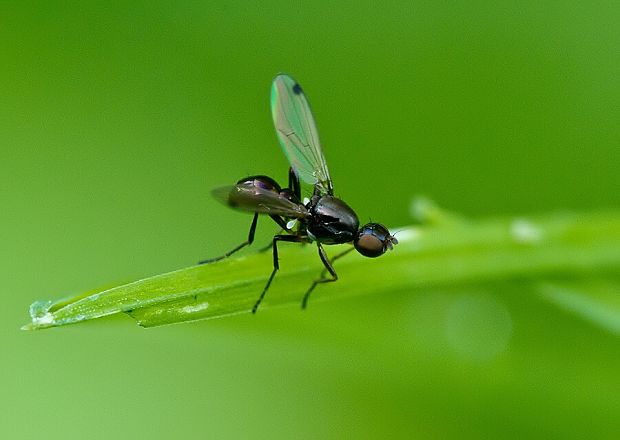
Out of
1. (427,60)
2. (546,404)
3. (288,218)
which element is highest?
(427,60)

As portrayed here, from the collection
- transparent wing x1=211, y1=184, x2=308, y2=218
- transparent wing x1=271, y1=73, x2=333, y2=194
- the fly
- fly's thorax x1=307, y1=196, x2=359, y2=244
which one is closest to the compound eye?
the fly

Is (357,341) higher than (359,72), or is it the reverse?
(359,72)

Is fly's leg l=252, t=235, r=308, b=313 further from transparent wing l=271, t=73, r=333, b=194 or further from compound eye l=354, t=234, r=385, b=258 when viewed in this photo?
transparent wing l=271, t=73, r=333, b=194

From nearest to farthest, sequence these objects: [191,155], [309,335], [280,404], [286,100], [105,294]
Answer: [105,294] → [309,335] → [286,100] → [280,404] → [191,155]

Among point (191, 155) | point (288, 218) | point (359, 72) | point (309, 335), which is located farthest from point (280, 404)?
point (359, 72)

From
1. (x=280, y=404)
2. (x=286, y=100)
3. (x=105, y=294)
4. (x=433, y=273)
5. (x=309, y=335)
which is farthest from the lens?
(x=280, y=404)

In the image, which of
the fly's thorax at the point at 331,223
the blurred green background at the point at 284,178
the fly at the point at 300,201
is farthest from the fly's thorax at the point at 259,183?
the blurred green background at the point at 284,178

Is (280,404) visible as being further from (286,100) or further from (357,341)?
(286,100)

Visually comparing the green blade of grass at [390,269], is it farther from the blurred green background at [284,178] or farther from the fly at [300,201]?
the blurred green background at [284,178]
